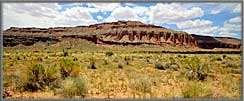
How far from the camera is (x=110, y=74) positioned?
7703 millimetres

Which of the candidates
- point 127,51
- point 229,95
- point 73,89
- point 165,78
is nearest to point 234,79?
point 229,95

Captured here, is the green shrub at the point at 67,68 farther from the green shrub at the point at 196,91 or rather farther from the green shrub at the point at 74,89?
the green shrub at the point at 196,91

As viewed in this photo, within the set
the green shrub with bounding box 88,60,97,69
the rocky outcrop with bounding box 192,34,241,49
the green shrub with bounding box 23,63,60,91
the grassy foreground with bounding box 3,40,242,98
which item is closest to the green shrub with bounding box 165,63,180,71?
the grassy foreground with bounding box 3,40,242,98

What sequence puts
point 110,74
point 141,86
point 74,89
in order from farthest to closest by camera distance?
point 110,74, point 141,86, point 74,89

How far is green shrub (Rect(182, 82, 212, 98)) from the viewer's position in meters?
7.44

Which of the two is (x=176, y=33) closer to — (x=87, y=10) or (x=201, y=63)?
(x=201, y=63)

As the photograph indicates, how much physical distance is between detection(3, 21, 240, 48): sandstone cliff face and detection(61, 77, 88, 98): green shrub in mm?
710

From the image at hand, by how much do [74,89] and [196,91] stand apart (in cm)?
193

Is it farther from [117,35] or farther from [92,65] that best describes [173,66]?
[92,65]

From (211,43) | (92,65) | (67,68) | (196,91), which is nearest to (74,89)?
(67,68)

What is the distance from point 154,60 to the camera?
7.65 meters

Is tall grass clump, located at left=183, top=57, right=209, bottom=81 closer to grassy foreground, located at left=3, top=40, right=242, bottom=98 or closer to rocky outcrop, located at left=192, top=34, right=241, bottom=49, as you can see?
grassy foreground, located at left=3, top=40, right=242, bottom=98

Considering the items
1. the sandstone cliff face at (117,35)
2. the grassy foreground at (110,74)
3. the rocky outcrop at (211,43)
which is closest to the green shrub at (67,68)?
the grassy foreground at (110,74)

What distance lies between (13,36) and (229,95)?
3543mm
